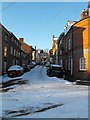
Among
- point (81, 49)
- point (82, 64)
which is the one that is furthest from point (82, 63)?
point (81, 49)

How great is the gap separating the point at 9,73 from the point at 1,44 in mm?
4715

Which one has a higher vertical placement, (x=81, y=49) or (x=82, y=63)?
(x=81, y=49)

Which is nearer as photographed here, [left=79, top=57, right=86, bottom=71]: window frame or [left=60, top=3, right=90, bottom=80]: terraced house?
[left=60, top=3, right=90, bottom=80]: terraced house

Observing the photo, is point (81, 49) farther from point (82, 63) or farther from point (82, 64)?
point (82, 64)

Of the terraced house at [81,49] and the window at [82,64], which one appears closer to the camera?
the terraced house at [81,49]

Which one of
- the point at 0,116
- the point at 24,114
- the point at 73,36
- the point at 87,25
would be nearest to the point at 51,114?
the point at 24,114

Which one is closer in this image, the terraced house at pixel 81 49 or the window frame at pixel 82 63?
the terraced house at pixel 81 49

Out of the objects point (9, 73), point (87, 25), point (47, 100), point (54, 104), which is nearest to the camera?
point (54, 104)

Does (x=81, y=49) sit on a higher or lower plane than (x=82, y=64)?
higher

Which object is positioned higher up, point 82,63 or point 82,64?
Answer: point 82,63

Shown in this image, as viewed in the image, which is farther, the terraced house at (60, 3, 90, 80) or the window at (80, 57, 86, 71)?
the window at (80, 57, 86, 71)

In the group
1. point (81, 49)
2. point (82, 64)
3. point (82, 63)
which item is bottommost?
point (82, 64)

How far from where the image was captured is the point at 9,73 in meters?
36.4

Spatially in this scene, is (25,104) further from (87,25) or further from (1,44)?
(1,44)
